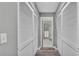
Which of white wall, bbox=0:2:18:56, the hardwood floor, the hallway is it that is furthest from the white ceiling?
the hardwood floor

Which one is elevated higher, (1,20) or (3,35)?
(1,20)

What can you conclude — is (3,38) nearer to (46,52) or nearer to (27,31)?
(27,31)

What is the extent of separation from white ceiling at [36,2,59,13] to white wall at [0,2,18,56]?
0.18m

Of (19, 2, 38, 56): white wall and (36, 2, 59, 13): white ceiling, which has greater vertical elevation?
(36, 2, 59, 13): white ceiling

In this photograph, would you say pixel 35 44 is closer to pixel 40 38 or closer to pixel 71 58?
pixel 40 38

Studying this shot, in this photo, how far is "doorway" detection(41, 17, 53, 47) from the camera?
0.91 meters

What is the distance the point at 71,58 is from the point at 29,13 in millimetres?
448

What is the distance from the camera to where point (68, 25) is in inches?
35.9

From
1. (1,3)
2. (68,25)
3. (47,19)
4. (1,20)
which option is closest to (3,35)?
(1,20)

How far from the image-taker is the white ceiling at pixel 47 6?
34.8 inches

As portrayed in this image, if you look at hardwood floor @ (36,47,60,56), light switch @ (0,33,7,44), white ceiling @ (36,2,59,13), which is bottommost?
hardwood floor @ (36,47,60,56)

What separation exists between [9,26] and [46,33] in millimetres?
274

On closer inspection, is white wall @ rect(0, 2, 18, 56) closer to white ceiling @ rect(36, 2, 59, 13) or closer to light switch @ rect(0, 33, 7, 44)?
light switch @ rect(0, 33, 7, 44)

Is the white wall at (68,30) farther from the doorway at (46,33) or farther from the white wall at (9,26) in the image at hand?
the white wall at (9,26)
